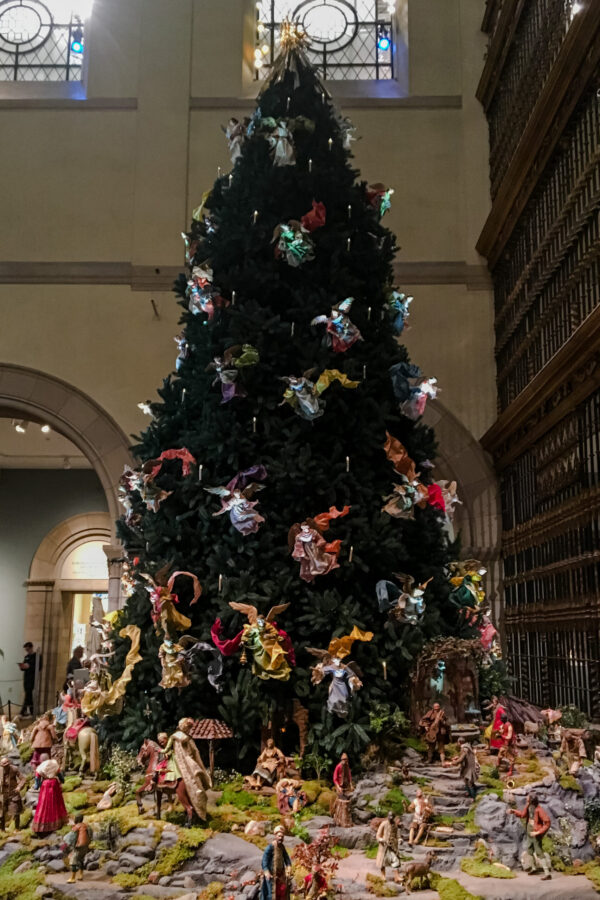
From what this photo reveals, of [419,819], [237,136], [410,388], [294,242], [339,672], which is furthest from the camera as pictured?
[237,136]

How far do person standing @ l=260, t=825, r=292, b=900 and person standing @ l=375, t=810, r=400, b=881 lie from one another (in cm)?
51

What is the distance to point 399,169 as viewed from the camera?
34.0 feet

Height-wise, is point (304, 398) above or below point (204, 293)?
below

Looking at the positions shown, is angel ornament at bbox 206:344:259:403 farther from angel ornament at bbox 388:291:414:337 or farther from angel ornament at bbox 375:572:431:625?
angel ornament at bbox 375:572:431:625

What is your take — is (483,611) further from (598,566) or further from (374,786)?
→ (374,786)

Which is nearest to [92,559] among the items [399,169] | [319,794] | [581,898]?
[399,169]

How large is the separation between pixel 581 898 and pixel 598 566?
123 inches

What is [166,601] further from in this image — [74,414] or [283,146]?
[74,414]

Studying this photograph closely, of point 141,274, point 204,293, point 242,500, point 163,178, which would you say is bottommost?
point 242,500

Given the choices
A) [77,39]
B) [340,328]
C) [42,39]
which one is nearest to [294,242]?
[340,328]

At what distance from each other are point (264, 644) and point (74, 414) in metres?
5.87

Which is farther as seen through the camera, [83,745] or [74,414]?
[74,414]

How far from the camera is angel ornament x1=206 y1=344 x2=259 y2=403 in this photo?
5.22 metres

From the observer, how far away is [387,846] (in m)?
3.78
